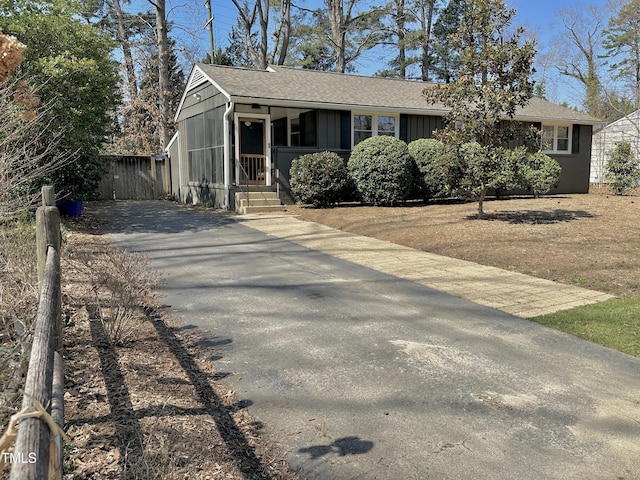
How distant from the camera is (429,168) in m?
14.6

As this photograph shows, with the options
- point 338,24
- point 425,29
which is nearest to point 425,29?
point 425,29

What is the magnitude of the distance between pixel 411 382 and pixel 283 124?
53.6 ft

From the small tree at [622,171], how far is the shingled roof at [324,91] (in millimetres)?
2018

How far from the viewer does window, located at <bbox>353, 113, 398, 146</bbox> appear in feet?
54.5

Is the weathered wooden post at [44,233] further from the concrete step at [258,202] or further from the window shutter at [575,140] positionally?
the window shutter at [575,140]

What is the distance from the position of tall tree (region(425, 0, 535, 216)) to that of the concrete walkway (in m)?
3.16

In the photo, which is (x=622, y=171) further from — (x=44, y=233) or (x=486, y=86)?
(x=44, y=233)

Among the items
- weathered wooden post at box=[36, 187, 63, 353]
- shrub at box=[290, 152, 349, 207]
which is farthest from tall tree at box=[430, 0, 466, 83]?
weathered wooden post at box=[36, 187, 63, 353]

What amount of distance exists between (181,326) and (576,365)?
11.3 ft

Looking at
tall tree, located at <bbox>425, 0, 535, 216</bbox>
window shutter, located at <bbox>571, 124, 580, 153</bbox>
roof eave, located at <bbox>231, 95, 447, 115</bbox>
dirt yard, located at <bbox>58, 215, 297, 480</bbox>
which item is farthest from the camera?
window shutter, located at <bbox>571, 124, 580, 153</bbox>

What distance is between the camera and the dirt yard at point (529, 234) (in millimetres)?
6883

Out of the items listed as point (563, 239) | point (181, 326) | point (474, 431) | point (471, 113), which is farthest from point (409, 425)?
point (471, 113)

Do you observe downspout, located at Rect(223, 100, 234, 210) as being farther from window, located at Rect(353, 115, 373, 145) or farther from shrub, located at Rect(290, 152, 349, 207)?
window, located at Rect(353, 115, 373, 145)

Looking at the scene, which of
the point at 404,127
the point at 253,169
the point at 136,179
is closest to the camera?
the point at 253,169
